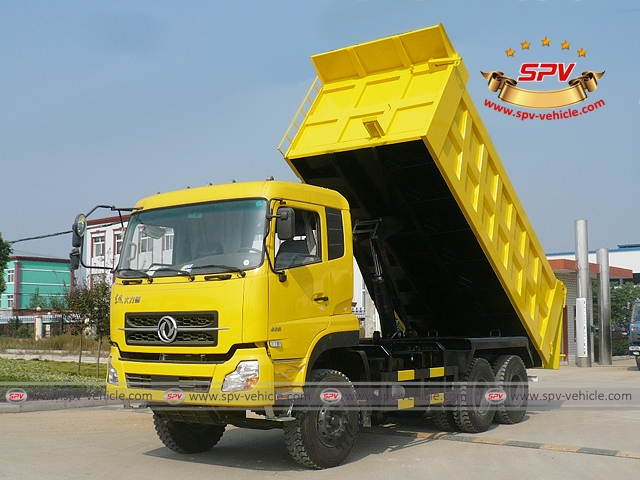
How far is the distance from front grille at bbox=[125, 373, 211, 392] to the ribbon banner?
7809 millimetres

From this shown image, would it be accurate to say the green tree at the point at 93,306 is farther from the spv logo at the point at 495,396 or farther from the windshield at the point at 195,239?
the spv logo at the point at 495,396

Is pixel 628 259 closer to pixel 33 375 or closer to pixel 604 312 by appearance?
pixel 604 312

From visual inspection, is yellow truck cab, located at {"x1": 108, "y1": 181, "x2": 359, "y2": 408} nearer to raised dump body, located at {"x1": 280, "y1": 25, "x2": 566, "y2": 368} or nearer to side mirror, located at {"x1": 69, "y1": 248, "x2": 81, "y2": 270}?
side mirror, located at {"x1": 69, "y1": 248, "x2": 81, "y2": 270}

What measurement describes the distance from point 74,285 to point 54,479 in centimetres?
1083


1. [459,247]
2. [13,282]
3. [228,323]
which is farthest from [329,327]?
[13,282]

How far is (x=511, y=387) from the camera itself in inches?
405

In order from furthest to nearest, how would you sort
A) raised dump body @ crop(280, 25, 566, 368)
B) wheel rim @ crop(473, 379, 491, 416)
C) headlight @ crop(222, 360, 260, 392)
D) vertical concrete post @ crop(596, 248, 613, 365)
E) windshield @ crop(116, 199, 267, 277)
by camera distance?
vertical concrete post @ crop(596, 248, 613, 365) < wheel rim @ crop(473, 379, 491, 416) < raised dump body @ crop(280, 25, 566, 368) < windshield @ crop(116, 199, 267, 277) < headlight @ crop(222, 360, 260, 392)

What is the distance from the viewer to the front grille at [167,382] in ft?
21.6

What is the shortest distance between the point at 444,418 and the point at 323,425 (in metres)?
2.89

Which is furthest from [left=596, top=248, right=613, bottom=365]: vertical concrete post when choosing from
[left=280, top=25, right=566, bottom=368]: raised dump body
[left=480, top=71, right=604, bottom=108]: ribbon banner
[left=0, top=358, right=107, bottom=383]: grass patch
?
[left=0, top=358, right=107, bottom=383]: grass patch

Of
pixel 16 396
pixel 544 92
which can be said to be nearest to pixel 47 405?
pixel 16 396

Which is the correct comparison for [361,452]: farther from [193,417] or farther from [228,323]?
[228,323]

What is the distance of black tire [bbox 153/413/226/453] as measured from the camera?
7922 millimetres

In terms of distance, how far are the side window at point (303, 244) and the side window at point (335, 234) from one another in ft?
0.55
